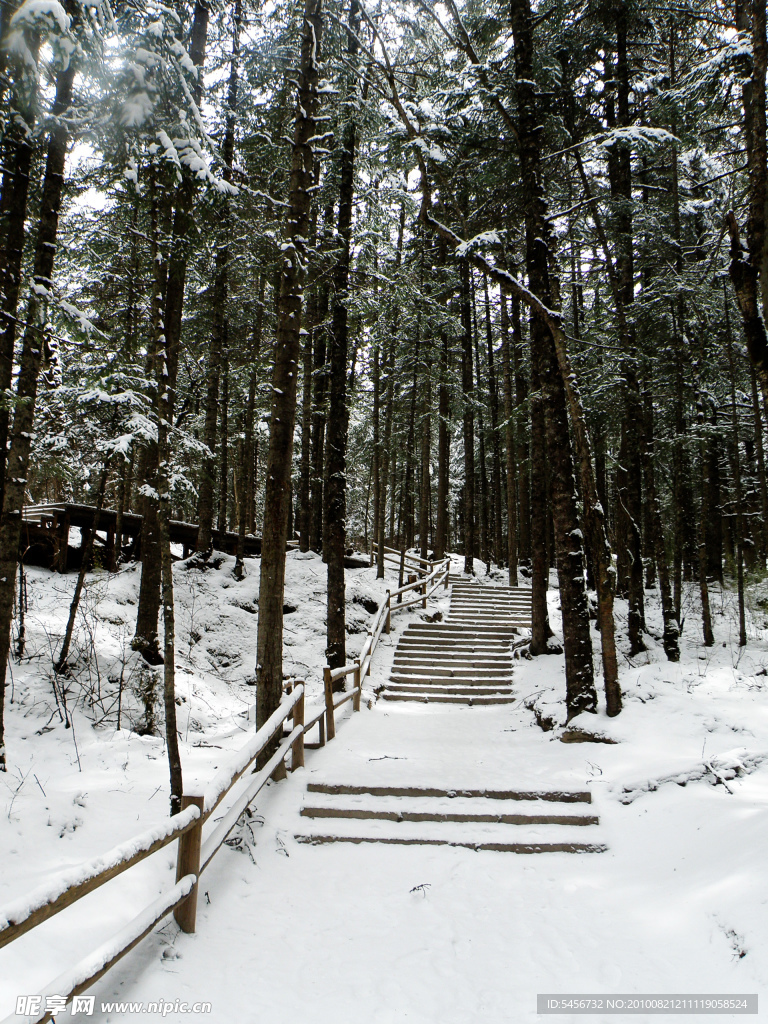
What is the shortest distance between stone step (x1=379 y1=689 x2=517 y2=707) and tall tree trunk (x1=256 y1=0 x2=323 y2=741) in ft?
16.7

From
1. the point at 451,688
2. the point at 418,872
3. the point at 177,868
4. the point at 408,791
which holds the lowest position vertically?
the point at 451,688

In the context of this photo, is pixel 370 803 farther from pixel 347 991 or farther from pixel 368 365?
pixel 368 365

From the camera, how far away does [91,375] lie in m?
5.89

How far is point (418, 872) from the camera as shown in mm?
4730

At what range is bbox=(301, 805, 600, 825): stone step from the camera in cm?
547

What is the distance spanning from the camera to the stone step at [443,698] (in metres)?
10.8

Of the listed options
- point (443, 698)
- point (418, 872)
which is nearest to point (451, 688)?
point (443, 698)

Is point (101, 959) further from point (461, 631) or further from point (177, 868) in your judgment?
point (461, 631)

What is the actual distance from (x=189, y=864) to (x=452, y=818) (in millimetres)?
2781

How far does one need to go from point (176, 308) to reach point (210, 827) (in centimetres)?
774

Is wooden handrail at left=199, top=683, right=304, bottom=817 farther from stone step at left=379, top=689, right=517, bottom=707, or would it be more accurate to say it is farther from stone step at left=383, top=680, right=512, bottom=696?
stone step at left=383, top=680, right=512, bottom=696

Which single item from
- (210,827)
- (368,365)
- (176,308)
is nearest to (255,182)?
(176,308)

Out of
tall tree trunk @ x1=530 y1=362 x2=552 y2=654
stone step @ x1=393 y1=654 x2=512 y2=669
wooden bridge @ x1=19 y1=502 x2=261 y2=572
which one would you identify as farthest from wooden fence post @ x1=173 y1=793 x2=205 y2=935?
wooden bridge @ x1=19 y1=502 x2=261 y2=572

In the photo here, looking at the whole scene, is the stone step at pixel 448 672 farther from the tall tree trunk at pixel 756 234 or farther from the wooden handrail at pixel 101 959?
the wooden handrail at pixel 101 959
